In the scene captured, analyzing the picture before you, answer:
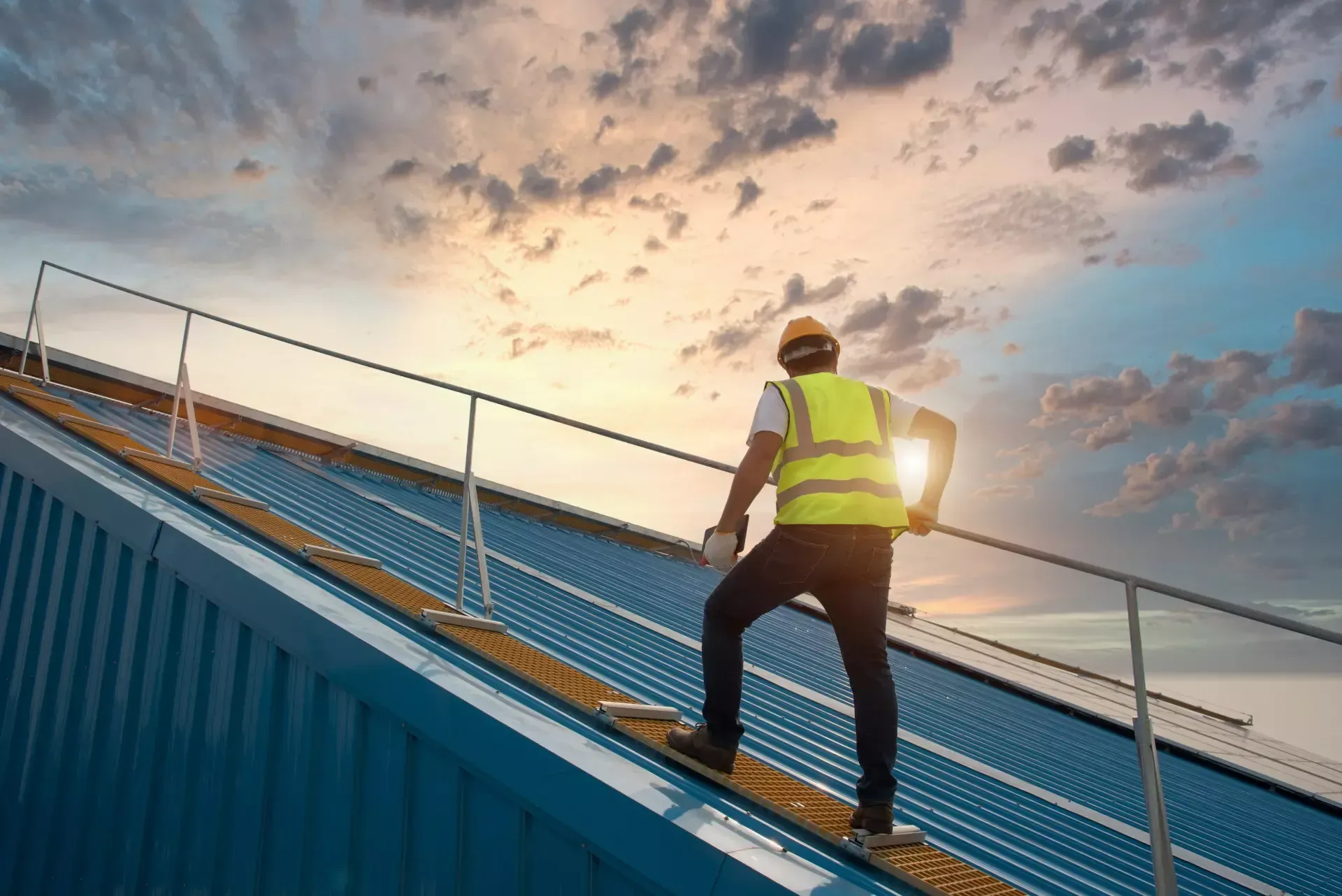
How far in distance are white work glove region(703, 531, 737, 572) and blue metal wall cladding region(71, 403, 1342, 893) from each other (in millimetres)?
2084

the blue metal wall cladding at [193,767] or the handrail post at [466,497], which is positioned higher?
the handrail post at [466,497]

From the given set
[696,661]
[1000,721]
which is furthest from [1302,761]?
[696,661]

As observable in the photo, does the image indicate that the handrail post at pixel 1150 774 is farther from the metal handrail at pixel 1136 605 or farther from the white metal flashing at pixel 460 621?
the white metal flashing at pixel 460 621

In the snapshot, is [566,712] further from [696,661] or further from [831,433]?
[696,661]

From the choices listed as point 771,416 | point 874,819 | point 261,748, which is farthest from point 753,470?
point 261,748

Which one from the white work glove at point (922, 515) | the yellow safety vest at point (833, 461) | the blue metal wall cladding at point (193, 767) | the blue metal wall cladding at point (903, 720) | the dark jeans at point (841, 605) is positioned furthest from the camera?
the blue metal wall cladding at point (903, 720)

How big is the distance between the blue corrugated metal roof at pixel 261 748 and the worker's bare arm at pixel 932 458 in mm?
1410

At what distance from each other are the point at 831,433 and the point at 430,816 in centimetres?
230

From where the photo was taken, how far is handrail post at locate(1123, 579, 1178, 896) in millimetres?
3094

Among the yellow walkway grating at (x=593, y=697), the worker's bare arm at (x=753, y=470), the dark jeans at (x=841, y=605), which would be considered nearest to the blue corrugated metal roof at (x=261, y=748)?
the yellow walkway grating at (x=593, y=697)

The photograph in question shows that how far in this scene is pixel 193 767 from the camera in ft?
17.0

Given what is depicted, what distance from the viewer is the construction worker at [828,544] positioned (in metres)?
3.70

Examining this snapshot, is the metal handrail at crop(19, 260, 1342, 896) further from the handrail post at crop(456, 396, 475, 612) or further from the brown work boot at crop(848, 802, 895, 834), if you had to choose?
the brown work boot at crop(848, 802, 895, 834)

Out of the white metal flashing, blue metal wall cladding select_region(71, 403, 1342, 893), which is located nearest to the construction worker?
blue metal wall cladding select_region(71, 403, 1342, 893)
